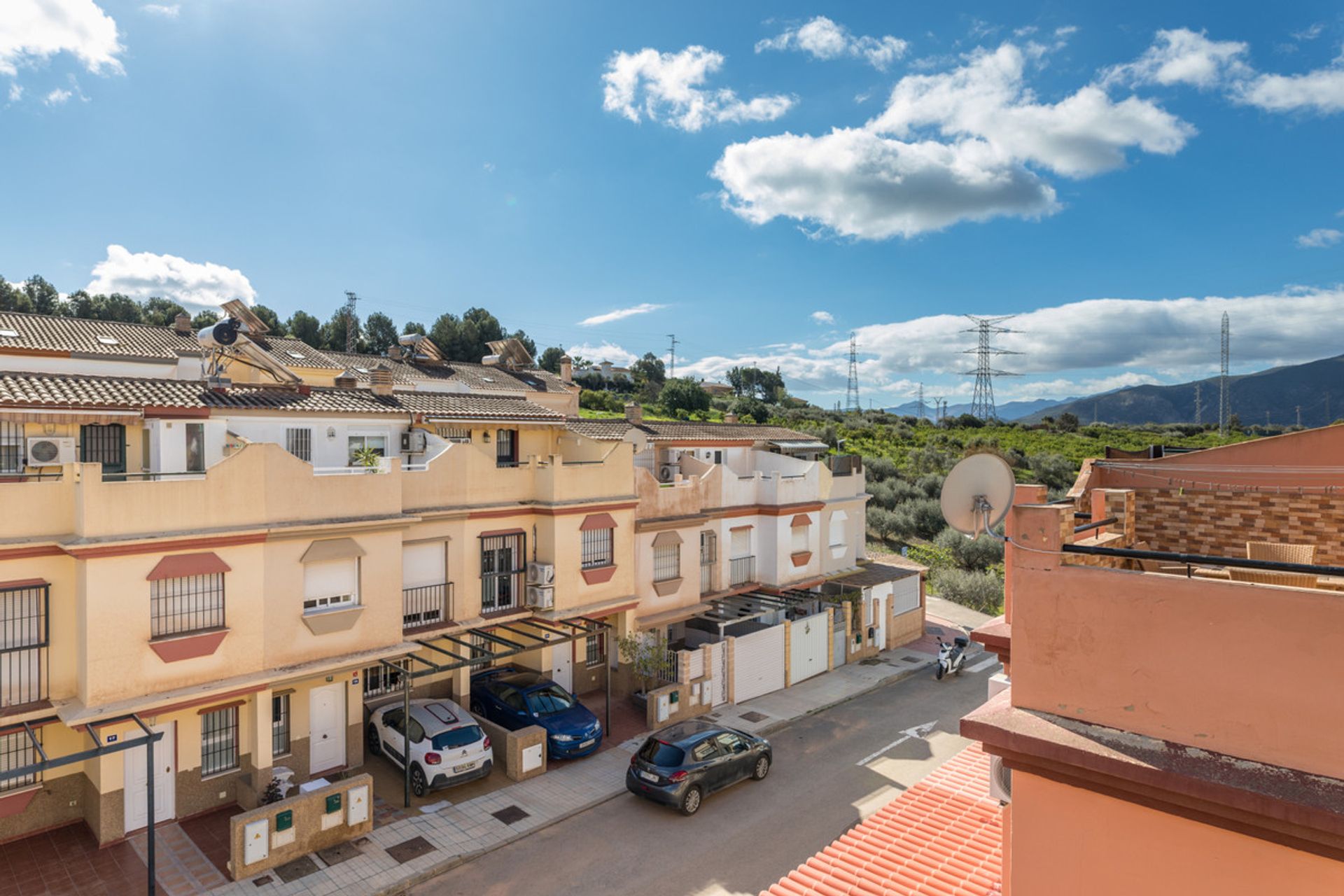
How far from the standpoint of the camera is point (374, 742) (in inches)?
695

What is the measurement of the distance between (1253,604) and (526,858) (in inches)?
517

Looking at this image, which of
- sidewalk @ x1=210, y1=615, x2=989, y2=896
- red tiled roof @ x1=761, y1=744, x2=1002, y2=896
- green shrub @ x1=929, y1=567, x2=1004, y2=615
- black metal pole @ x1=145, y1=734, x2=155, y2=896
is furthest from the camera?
green shrub @ x1=929, y1=567, x2=1004, y2=615

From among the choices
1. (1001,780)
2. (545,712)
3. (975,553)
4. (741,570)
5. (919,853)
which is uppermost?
(1001,780)

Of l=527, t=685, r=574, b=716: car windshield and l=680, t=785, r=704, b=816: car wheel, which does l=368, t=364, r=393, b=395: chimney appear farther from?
l=680, t=785, r=704, b=816: car wheel

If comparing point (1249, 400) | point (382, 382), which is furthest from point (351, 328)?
point (1249, 400)

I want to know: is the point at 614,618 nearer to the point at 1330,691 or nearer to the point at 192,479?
the point at 192,479

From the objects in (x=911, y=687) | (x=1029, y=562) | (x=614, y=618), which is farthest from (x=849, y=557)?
(x=1029, y=562)

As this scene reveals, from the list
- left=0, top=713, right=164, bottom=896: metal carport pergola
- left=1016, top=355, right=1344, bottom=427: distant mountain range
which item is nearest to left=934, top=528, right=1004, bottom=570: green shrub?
left=0, top=713, right=164, bottom=896: metal carport pergola

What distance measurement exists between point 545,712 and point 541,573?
3464mm

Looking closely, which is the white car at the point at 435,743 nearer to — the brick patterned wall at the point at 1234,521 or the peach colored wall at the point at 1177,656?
the peach colored wall at the point at 1177,656

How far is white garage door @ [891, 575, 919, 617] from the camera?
28359 mm

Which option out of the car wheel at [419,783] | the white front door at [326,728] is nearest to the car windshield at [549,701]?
the car wheel at [419,783]

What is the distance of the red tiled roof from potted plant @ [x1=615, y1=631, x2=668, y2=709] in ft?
31.2

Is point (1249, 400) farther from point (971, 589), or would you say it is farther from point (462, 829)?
point (462, 829)
